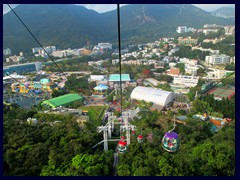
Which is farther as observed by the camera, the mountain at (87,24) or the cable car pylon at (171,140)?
the mountain at (87,24)

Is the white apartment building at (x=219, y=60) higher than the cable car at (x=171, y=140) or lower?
higher

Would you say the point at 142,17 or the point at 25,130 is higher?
the point at 142,17

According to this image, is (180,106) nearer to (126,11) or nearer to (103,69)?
(103,69)

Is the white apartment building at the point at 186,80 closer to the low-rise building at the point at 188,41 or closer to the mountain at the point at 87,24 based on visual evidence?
the low-rise building at the point at 188,41

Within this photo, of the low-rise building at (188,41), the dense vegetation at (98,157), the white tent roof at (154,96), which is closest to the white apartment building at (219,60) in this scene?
the low-rise building at (188,41)

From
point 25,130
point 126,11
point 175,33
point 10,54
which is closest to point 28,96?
point 25,130
